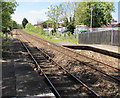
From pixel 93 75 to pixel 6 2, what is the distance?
29.6 feet

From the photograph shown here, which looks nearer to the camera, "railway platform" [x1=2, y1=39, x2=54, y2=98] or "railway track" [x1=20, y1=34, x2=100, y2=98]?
"railway platform" [x1=2, y1=39, x2=54, y2=98]

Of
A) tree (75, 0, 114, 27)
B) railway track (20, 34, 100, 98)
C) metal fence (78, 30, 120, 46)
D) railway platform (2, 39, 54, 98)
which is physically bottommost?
railway track (20, 34, 100, 98)

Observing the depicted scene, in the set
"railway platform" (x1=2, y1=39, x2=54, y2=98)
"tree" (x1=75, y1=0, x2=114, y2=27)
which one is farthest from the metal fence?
"tree" (x1=75, y1=0, x2=114, y2=27)

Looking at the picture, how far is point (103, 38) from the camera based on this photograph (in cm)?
1831

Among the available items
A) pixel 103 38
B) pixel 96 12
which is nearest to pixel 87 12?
pixel 96 12

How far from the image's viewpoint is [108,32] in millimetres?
17266

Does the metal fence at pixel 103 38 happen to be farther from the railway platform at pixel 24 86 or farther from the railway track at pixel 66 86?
the railway platform at pixel 24 86

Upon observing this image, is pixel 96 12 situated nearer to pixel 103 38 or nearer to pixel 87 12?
pixel 87 12

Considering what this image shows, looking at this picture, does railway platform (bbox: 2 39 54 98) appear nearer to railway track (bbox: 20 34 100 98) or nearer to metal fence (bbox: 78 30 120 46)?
railway track (bbox: 20 34 100 98)

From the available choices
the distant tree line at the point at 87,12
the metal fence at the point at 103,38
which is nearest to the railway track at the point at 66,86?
the metal fence at the point at 103,38

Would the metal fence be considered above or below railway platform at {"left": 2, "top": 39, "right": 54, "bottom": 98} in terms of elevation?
above

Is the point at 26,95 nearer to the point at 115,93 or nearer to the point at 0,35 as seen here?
the point at 115,93

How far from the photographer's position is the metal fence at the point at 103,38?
15866 mm

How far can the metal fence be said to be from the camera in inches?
625
